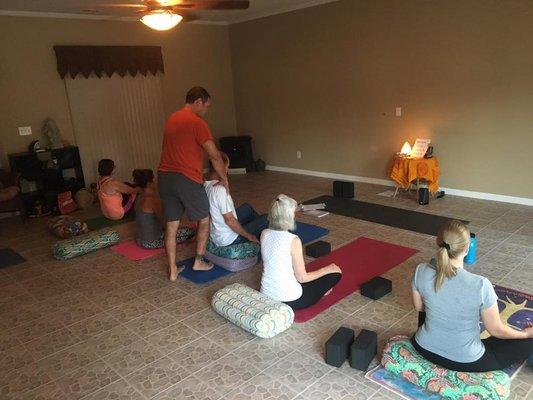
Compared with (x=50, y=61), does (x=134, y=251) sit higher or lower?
lower

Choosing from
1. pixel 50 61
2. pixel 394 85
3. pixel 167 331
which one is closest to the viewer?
pixel 167 331

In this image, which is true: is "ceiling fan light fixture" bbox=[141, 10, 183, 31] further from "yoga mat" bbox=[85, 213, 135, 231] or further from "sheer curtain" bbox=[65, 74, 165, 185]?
"sheer curtain" bbox=[65, 74, 165, 185]

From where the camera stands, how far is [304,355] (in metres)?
2.47

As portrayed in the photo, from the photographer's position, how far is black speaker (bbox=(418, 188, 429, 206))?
513 centimetres

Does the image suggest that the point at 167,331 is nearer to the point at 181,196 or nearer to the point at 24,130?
the point at 181,196

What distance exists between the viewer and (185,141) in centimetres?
331

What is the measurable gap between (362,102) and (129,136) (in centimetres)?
367

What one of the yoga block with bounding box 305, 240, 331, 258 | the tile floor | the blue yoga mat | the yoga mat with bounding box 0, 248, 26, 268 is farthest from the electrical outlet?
the yoga block with bounding box 305, 240, 331, 258

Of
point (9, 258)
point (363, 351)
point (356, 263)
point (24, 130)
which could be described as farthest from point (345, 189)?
point (24, 130)

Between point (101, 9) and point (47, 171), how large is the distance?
7.58ft

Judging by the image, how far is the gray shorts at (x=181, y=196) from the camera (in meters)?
3.33

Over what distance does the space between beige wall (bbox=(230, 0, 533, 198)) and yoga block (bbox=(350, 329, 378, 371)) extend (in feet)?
11.9

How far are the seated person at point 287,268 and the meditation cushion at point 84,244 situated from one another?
2.23 m

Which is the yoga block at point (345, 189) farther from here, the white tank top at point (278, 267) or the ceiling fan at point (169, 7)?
the white tank top at point (278, 267)
